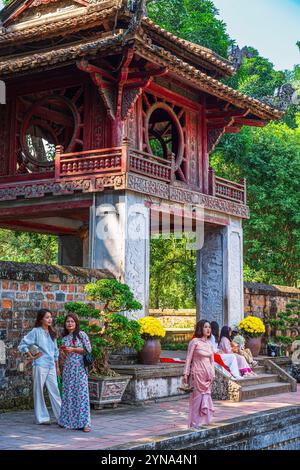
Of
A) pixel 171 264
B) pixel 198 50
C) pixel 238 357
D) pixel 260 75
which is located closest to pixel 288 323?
pixel 238 357

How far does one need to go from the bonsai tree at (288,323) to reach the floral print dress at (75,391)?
8.95m

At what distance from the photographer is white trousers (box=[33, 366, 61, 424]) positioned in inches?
337

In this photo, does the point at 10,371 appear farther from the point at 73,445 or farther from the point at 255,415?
the point at 255,415

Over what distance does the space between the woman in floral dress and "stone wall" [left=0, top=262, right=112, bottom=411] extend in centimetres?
148

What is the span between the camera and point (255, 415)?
5.07 metres

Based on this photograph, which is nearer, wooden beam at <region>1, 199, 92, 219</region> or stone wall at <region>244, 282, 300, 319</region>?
wooden beam at <region>1, 199, 92, 219</region>

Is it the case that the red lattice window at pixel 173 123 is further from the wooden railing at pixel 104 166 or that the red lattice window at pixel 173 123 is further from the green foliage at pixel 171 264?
the green foliage at pixel 171 264

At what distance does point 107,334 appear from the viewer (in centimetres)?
1005

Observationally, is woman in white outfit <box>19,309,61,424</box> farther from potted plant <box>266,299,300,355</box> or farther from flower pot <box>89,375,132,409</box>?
potted plant <box>266,299,300,355</box>

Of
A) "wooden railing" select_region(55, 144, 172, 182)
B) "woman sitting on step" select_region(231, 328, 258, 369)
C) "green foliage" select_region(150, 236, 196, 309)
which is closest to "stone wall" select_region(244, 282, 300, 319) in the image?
"woman sitting on step" select_region(231, 328, 258, 369)

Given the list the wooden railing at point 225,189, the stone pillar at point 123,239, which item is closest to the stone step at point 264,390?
the stone pillar at point 123,239

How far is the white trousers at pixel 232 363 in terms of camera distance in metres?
12.3

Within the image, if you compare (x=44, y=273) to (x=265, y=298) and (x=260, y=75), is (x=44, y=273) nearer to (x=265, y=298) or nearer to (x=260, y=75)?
(x=265, y=298)

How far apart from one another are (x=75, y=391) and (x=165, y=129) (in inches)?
453
